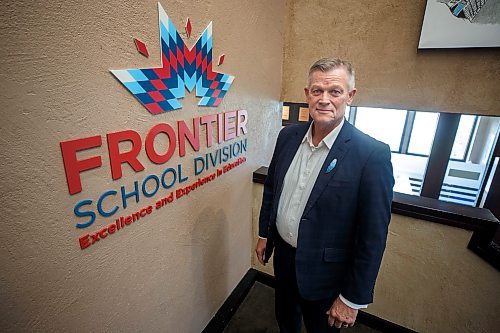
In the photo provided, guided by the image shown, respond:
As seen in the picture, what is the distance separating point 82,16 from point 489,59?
7.46 feet

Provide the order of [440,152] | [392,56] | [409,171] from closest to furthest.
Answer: [392,56]
[440,152]
[409,171]

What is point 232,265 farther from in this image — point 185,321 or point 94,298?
point 94,298

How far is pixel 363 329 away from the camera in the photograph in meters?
1.80

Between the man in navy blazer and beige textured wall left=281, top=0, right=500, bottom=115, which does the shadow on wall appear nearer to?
the man in navy blazer

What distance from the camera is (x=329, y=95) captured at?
1030mm

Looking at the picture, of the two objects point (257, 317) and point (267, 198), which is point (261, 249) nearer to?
point (267, 198)

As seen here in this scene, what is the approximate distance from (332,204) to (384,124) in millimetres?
7512

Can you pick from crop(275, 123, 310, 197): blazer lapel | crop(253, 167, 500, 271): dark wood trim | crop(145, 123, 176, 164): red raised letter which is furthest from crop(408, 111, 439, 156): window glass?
crop(145, 123, 176, 164): red raised letter

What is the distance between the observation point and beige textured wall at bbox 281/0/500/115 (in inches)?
64.4

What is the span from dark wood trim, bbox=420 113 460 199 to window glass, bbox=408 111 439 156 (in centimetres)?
517

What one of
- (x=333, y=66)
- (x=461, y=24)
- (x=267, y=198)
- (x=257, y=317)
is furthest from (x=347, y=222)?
(x=461, y=24)

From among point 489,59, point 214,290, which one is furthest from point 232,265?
point 489,59

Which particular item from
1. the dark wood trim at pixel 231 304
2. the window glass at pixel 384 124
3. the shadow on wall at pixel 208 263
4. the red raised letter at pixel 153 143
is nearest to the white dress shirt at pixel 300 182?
the shadow on wall at pixel 208 263

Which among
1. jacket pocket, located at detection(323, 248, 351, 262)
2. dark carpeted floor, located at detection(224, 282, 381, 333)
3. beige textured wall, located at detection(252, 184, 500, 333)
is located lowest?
dark carpeted floor, located at detection(224, 282, 381, 333)
